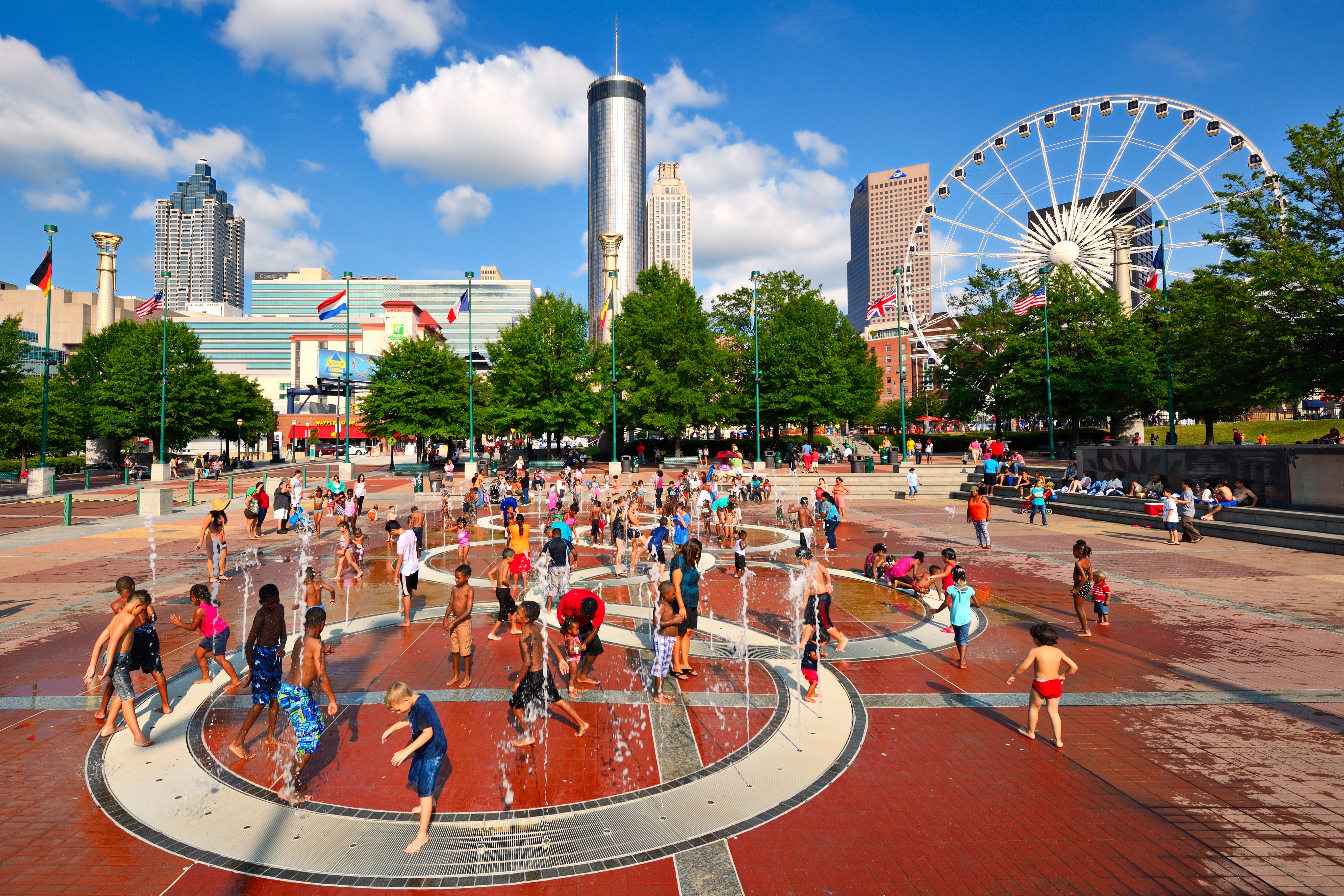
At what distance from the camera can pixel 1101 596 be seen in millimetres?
10336

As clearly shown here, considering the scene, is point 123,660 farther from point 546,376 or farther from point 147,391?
point 147,391

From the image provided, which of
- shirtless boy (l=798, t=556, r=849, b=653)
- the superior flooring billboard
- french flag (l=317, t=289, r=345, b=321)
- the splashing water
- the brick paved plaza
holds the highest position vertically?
french flag (l=317, t=289, r=345, b=321)

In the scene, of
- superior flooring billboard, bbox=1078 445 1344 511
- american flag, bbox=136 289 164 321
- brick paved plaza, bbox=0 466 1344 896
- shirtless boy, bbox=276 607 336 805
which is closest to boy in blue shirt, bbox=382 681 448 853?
brick paved plaza, bbox=0 466 1344 896

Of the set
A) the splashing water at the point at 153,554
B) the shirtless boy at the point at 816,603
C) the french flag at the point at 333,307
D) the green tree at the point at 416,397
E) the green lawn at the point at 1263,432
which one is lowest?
the splashing water at the point at 153,554

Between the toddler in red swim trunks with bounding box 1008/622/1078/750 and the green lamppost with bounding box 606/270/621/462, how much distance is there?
3450 cm

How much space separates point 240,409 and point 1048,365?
67304 mm

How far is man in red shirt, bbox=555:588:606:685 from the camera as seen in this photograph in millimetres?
7668

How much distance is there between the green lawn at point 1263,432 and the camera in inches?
1652

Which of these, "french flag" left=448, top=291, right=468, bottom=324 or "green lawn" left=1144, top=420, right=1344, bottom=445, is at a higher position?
"french flag" left=448, top=291, right=468, bottom=324

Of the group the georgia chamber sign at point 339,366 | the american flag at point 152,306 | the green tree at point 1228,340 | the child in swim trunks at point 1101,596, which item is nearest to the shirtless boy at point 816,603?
the child in swim trunks at point 1101,596

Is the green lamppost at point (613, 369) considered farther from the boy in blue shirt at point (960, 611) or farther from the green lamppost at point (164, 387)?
the boy in blue shirt at point (960, 611)

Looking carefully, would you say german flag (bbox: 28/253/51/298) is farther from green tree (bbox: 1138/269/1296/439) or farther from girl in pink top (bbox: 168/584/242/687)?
green tree (bbox: 1138/269/1296/439)

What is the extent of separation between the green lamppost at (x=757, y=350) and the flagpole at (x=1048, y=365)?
16.5 m

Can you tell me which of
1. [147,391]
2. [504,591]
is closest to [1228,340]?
[504,591]
